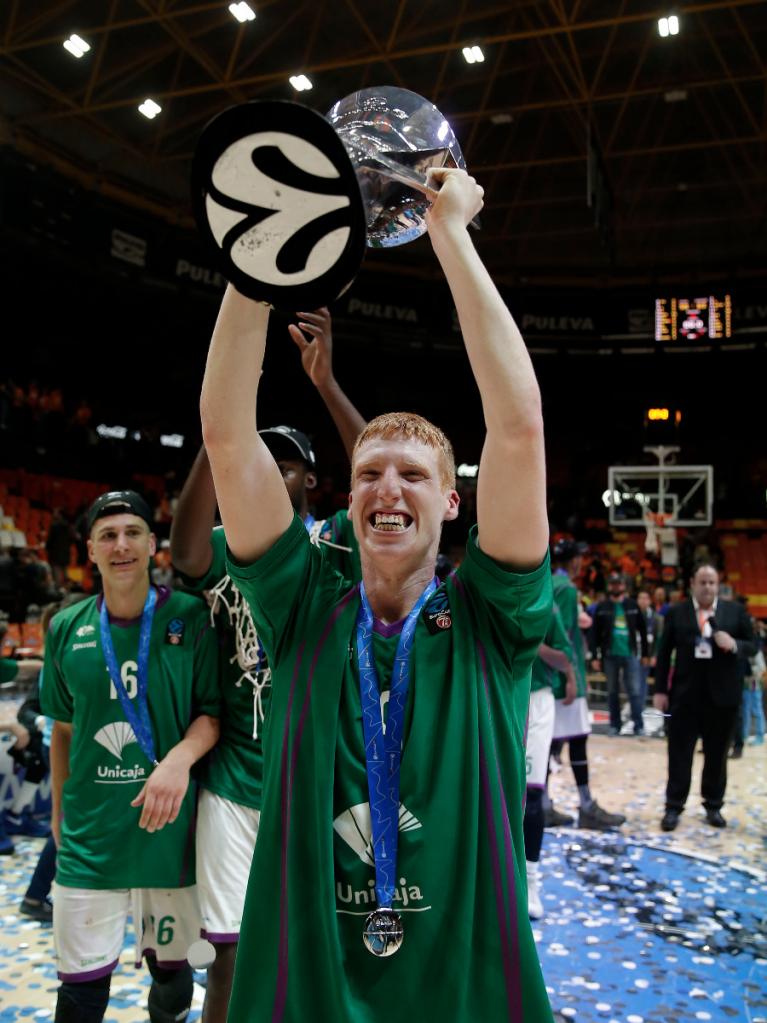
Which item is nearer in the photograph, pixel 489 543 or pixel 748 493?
pixel 489 543

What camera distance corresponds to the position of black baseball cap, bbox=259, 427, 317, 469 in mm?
2965

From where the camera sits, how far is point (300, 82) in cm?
1362

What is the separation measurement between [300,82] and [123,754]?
41.9ft

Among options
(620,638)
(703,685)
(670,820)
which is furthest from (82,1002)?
(620,638)

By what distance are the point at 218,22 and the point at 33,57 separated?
3.06 meters

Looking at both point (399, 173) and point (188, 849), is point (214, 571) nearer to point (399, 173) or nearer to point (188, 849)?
point (188, 849)

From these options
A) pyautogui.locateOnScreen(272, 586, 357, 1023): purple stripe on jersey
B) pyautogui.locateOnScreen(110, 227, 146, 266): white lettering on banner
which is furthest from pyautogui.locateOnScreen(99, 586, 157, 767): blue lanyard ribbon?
pyautogui.locateOnScreen(110, 227, 146, 266): white lettering on banner

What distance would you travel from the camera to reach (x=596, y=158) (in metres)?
14.6

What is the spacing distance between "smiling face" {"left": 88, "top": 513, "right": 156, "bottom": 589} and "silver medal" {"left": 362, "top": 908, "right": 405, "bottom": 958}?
1904 millimetres

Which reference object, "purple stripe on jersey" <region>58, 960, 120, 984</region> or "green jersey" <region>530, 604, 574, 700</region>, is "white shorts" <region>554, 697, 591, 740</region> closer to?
"green jersey" <region>530, 604, 574, 700</region>

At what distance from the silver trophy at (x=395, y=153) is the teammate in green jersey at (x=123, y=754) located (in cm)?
173

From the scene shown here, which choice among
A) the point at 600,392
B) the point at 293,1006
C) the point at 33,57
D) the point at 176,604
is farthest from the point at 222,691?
the point at 600,392

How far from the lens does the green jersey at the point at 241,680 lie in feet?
9.68

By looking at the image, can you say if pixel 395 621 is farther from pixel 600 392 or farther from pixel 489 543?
pixel 600 392
